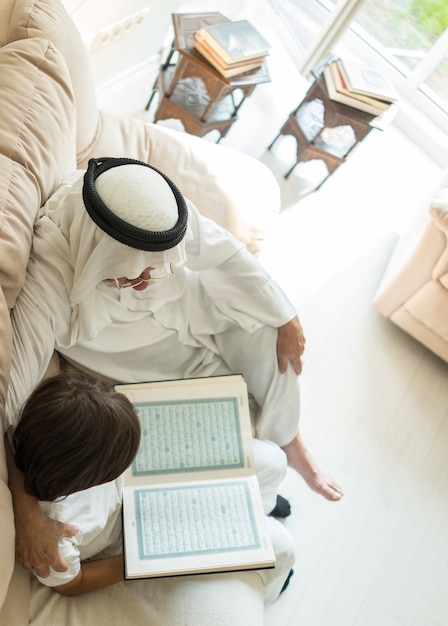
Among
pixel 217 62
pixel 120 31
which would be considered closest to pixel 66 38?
pixel 217 62

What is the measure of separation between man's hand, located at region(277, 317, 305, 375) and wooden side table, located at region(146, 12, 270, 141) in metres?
1.10

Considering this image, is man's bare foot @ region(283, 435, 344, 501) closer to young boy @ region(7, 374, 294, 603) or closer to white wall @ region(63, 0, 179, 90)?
young boy @ region(7, 374, 294, 603)

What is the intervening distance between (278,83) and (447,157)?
1.10m

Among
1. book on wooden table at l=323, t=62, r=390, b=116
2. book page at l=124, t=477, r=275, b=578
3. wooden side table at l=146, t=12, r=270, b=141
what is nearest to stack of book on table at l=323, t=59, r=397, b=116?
book on wooden table at l=323, t=62, r=390, b=116

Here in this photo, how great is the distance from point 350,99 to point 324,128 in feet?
0.50

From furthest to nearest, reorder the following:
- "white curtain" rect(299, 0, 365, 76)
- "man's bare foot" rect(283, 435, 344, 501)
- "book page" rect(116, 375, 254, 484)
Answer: "white curtain" rect(299, 0, 365, 76)
"man's bare foot" rect(283, 435, 344, 501)
"book page" rect(116, 375, 254, 484)

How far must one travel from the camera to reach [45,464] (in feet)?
2.82

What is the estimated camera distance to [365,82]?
7.35ft

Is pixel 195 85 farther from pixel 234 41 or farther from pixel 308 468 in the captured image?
pixel 308 468

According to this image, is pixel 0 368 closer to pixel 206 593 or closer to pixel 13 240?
pixel 13 240

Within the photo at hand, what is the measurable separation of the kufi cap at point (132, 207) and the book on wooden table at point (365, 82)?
1.52 metres

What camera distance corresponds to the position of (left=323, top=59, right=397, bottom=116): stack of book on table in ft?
7.27

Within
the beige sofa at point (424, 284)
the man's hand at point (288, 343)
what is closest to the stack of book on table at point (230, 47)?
the beige sofa at point (424, 284)

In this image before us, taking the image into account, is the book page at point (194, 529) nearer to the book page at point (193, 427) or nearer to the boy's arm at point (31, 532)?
the book page at point (193, 427)
